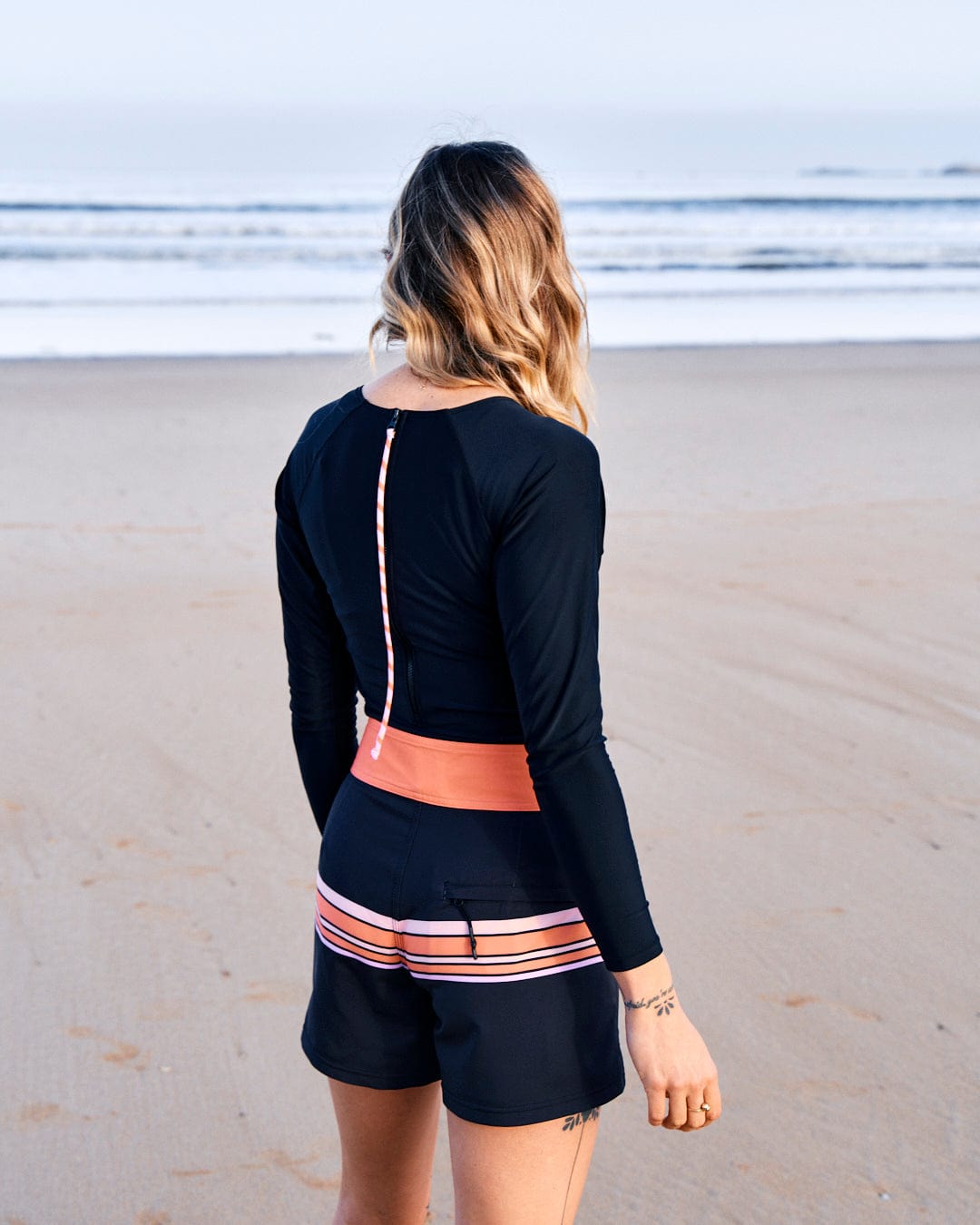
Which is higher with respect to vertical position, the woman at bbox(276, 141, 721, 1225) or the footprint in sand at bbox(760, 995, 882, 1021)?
the woman at bbox(276, 141, 721, 1225)

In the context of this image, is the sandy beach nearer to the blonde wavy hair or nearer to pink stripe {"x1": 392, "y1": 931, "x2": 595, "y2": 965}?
pink stripe {"x1": 392, "y1": 931, "x2": 595, "y2": 965}

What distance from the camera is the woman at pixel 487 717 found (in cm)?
130

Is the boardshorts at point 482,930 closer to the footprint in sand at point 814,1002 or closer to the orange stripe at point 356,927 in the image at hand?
the orange stripe at point 356,927

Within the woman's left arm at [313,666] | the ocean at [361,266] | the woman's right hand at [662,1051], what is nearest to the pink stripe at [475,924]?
the woman's right hand at [662,1051]

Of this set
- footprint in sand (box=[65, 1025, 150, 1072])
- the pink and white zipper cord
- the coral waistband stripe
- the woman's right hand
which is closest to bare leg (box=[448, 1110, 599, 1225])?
the woman's right hand

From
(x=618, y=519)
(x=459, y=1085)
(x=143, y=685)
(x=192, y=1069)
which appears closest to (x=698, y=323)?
(x=618, y=519)

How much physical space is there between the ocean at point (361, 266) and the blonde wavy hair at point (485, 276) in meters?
9.51

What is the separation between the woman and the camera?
130 cm

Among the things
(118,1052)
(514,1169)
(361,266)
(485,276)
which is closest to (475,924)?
(514,1169)

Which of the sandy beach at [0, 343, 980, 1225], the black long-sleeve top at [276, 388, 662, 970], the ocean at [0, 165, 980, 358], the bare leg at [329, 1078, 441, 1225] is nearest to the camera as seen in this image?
the black long-sleeve top at [276, 388, 662, 970]

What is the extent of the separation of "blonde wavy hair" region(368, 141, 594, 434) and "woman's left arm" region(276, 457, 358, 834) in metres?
0.30

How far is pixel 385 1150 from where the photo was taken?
5.24ft

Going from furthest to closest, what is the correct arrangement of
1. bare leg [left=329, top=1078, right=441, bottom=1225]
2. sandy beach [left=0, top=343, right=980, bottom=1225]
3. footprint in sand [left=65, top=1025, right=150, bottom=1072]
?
1. footprint in sand [left=65, top=1025, right=150, bottom=1072]
2. sandy beach [left=0, top=343, right=980, bottom=1225]
3. bare leg [left=329, top=1078, right=441, bottom=1225]

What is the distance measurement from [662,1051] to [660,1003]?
0.18 feet
